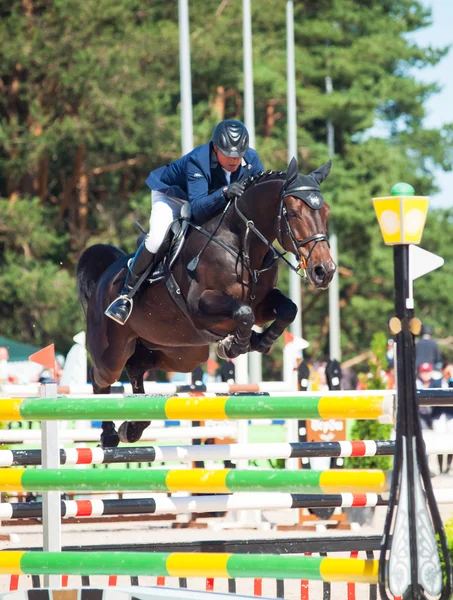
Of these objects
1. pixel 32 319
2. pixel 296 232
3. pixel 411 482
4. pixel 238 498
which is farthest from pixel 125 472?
pixel 32 319

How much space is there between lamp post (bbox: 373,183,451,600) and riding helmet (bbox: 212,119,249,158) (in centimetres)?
270

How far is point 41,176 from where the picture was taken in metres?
26.2

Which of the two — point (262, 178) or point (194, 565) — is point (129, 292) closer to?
point (262, 178)

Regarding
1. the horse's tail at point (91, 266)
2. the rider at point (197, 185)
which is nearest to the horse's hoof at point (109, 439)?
the rider at point (197, 185)

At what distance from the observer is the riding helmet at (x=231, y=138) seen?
19.3ft

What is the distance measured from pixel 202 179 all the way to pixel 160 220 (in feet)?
1.18

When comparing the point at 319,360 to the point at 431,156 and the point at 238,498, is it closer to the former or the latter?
the point at 431,156

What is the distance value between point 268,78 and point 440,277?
25.6ft

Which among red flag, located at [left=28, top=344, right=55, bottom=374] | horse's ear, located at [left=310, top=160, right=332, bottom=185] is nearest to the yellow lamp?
horse's ear, located at [left=310, top=160, right=332, bottom=185]

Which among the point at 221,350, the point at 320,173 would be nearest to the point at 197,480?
the point at 221,350

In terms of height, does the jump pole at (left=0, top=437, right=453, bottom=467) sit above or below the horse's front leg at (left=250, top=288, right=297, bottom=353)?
below

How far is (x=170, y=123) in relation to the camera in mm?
25781

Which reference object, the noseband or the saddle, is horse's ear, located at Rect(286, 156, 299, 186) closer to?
the noseband

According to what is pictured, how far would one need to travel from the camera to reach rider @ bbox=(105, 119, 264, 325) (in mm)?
5966
